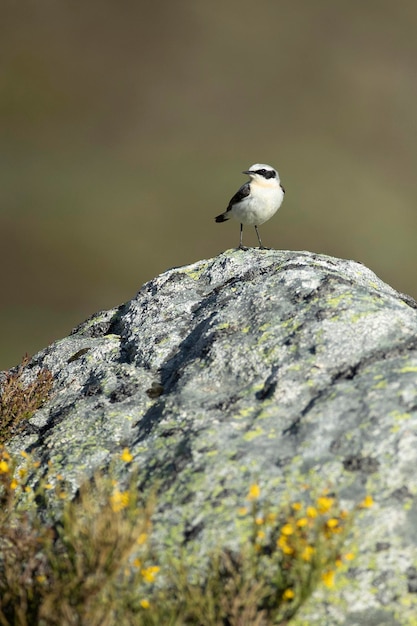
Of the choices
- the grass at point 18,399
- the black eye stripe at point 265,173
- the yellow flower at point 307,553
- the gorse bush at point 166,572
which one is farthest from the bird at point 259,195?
the yellow flower at point 307,553

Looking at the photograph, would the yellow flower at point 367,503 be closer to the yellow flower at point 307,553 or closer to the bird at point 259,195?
the yellow flower at point 307,553

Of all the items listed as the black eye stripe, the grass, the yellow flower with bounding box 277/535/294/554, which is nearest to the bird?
the black eye stripe

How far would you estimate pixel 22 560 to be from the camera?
6.22 m

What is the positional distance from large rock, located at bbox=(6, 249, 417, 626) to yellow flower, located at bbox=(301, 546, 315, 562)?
513mm

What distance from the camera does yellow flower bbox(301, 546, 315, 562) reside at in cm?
529

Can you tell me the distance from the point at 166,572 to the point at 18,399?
3.91m

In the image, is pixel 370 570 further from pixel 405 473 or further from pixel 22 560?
pixel 22 560

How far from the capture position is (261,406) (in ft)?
24.7

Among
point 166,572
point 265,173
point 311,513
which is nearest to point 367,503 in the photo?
point 311,513

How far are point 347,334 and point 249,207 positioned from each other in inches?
367

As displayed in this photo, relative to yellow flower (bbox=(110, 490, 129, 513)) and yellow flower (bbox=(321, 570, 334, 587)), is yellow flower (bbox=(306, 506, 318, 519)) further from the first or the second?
yellow flower (bbox=(110, 490, 129, 513))

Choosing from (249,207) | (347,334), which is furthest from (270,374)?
(249,207)

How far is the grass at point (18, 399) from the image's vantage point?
29.0 feet

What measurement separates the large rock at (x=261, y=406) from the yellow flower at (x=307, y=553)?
0.51m
